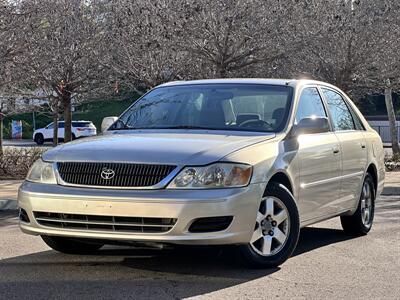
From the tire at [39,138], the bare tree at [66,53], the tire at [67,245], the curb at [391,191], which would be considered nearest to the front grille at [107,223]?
the tire at [67,245]

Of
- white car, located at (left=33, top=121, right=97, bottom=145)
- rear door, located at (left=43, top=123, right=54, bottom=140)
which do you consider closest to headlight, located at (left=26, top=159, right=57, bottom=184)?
white car, located at (left=33, top=121, right=97, bottom=145)

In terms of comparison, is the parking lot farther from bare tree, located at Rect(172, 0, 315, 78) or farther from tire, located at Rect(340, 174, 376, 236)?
bare tree, located at Rect(172, 0, 315, 78)

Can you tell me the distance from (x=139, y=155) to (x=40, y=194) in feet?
3.06

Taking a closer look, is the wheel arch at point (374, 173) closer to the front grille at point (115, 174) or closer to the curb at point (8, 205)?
the front grille at point (115, 174)

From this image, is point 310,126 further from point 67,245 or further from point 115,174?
point 67,245

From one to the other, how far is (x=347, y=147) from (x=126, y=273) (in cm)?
303

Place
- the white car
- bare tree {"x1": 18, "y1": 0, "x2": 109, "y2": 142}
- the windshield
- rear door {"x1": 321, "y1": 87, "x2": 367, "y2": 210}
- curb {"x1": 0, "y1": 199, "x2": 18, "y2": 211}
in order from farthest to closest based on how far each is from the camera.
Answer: the white car
bare tree {"x1": 18, "y1": 0, "x2": 109, "y2": 142}
curb {"x1": 0, "y1": 199, "x2": 18, "y2": 211}
rear door {"x1": 321, "y1": 87, "x2": 367, "y2": 210}
the windshield

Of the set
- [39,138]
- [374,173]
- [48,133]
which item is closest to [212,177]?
[374,173]

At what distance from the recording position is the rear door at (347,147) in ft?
26.1

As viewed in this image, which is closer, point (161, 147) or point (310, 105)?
point (161, 147)

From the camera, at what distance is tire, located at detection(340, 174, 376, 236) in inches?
336

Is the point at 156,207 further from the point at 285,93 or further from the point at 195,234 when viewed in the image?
the point at 285,93

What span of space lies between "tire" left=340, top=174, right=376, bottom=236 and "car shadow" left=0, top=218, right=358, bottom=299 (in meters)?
1.02

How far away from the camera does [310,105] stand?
7762 millimetres
